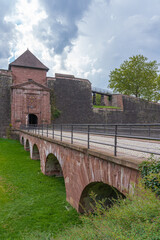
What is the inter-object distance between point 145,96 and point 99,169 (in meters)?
34.1

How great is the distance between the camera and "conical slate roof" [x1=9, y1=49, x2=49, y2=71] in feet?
92.0

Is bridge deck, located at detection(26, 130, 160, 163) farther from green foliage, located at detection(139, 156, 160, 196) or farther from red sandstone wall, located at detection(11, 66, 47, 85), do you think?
red sandstone wall, located at detection(11, 66, 47, 85)

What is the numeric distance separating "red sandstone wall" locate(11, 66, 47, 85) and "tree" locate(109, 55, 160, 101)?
1502 centimetres

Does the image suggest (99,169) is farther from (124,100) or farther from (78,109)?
(124,100)

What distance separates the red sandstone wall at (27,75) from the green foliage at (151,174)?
1083 inches

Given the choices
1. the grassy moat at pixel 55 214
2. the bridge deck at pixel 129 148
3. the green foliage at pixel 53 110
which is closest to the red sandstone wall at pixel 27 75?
the green foliage at pixel 53 110

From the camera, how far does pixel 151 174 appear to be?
9.23 ft

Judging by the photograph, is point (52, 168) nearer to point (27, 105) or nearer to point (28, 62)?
point (27, 105)

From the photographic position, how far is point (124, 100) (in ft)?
114

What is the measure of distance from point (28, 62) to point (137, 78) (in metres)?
20.2

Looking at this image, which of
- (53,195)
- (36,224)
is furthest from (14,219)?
(53,195)

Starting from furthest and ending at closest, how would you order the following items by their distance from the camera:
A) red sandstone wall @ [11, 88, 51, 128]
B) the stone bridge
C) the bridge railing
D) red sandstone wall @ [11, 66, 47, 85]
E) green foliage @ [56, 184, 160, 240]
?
red sandstone wall @ [11, 66, 47, 85], red sandstone wall @ [11, 88, 51, 128], the bridge railing, the stone bridge, green foliage @ [56, 184, 160, 240]

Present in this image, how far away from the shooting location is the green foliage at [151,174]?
277 cm

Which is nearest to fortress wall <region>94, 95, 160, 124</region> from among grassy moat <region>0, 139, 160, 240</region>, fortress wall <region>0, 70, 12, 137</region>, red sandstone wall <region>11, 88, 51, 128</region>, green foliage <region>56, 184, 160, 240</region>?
red sandstone wall <region>11, 88, 51, 128</region>
